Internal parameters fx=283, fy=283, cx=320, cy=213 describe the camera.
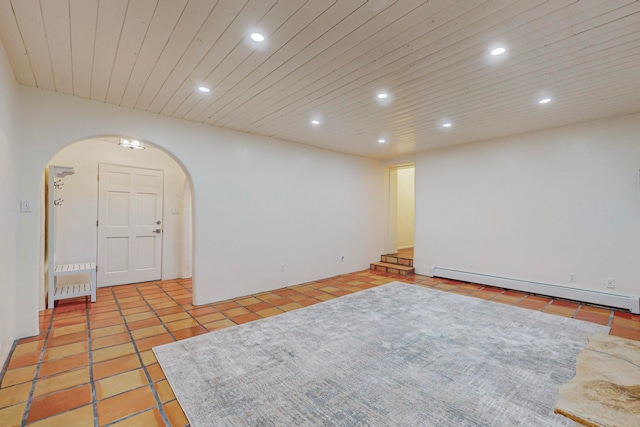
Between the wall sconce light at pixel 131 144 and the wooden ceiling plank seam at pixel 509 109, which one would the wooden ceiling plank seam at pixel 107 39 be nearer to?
the wall sconce light at pixel 131 144

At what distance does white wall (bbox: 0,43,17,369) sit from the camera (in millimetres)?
2186

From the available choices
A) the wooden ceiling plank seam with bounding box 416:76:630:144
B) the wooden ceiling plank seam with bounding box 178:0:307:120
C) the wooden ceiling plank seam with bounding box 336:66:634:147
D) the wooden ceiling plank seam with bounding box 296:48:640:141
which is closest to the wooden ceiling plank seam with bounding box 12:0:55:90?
the wooden ceiling plank seam with bounding box 178:0:307:120

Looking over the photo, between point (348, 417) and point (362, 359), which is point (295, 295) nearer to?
point (362, 359)

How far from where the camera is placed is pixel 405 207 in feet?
29.2

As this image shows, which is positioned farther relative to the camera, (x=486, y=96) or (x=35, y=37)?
(x=486, y=96)

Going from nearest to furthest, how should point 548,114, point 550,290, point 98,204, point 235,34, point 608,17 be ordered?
point 608,17 → point 235,34 → point 548,114 → point 550,290 → point 98,204

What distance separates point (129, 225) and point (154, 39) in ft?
13.0

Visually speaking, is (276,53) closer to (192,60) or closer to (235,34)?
(235,34)

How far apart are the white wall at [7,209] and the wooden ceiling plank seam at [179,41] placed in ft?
3.25

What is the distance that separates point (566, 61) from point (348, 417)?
3120 millimetres

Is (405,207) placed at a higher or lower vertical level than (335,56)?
lower

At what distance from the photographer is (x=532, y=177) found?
4387 mm

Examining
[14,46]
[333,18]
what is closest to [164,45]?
[14,46]

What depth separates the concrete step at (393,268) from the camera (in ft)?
18.7
